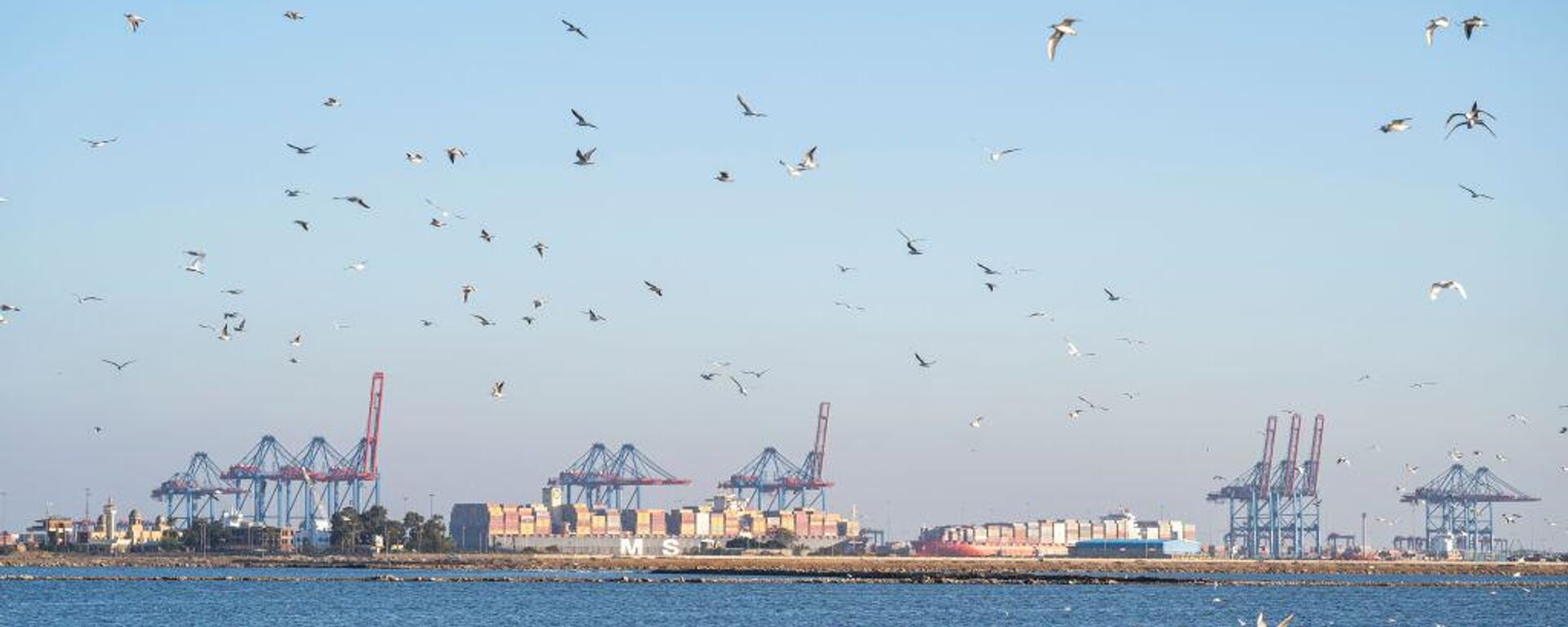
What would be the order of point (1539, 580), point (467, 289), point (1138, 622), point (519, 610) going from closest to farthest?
1. point (467, 289)
2. point (1138, 622)
3. point (519, 610)
4. point (1539, 580)

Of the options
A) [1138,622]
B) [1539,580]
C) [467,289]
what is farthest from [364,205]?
[1539,580]

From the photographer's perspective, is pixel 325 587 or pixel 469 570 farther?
pixel 469 570

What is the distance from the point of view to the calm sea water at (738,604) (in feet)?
320

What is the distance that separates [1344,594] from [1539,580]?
164ft

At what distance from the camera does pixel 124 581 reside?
15738cm

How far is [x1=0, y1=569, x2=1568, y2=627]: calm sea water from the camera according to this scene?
97688 millimetres

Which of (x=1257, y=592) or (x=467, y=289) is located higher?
(x=467, y=289)

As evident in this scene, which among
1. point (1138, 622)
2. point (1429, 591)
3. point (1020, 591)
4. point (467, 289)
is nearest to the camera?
point (467, 289)

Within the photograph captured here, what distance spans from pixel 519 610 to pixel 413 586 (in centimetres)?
3607

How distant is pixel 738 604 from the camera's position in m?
114

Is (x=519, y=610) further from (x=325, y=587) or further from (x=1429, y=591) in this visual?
(x=1429, y=591)

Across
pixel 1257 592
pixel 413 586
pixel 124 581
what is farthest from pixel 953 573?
pixel 124 581

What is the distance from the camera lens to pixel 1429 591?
15088 cm

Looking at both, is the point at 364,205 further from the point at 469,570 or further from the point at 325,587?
the point at 469,570
